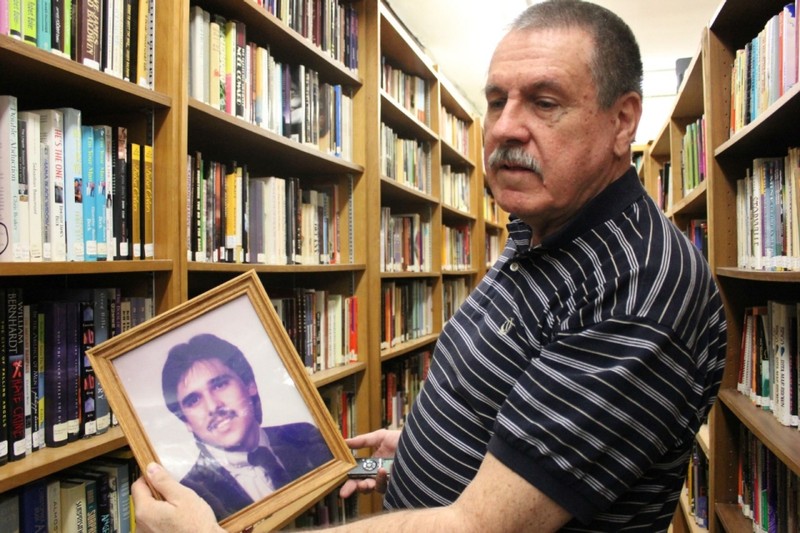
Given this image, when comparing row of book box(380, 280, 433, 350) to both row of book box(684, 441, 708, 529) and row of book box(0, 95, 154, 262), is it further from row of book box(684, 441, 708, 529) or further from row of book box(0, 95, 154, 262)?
row of book box(0, 95, 154, 262)

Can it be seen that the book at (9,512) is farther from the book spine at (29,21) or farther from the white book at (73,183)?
the book spine at (29,21)

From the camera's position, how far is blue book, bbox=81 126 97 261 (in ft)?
3.80

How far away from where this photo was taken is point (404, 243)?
10.1 feet

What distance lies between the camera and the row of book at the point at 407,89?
298cm

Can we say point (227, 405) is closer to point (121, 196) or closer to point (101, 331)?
point (101, 331)

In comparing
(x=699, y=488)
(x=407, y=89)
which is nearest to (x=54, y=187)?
(x=407, y=89)

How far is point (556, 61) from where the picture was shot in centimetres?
95

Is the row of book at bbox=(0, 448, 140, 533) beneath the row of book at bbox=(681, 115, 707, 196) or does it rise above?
beneath

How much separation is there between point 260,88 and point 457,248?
255cm

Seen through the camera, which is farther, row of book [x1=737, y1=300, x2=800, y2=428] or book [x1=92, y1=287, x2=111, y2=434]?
row of book [x1=737, y1=300, x2=800, y2=428]

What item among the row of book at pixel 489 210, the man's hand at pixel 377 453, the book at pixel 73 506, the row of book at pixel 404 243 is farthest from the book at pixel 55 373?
the row of book at pixel 489 210

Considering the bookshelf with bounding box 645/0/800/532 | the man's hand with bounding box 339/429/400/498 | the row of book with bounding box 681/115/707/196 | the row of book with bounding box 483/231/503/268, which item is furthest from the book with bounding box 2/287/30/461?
the row of book with bounding box 483/231/503/268

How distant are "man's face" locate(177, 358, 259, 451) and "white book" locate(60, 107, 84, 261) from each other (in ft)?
1.16

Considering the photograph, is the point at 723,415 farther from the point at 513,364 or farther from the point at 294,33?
the point at 294,33
